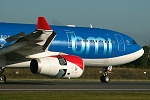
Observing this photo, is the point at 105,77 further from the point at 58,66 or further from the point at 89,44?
the point at 58,66

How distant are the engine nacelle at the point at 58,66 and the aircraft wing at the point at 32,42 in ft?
3.53

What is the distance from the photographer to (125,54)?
3034 cm

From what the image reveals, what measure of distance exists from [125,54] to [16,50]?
36.2 ft

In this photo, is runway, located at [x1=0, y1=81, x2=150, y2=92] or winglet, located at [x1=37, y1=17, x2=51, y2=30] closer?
runway, located at [x1=0, y1=81, x2=150, y2=92]

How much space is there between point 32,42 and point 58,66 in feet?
7.46

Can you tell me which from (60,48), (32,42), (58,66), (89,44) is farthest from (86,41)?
(32,42)

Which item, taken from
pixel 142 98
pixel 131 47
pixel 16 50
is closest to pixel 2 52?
pixel 16 50

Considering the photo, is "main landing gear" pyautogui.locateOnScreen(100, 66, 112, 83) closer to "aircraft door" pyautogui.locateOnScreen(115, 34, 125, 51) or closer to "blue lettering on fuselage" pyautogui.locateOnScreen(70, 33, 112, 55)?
"blue lettering on fuselage" pyautogui.locateOnScreen(70, 33, 112, 55)

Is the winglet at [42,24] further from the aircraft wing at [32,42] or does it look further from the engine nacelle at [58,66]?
the engine nacelle at [58,66]

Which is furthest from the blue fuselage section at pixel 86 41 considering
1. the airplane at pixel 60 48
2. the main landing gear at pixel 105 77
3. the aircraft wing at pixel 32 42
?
the aircraft wing at pixel 32 42

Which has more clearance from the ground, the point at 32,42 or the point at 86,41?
the point at 86,41

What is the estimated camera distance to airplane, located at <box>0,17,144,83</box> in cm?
2203

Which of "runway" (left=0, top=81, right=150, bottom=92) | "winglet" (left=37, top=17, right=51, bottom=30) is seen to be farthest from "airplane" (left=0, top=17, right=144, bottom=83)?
"runway" (left=0, top=81, right=150, bottom=92)

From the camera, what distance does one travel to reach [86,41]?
28.0m
